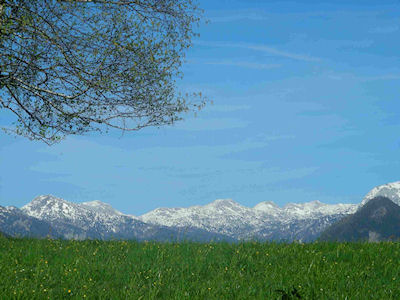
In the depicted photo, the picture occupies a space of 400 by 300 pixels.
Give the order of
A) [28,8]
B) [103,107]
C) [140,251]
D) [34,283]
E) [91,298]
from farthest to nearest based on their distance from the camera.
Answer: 1. [103,107]
2. [28,8]
3. [140,251]
4. [34,283]
5. [91,298]

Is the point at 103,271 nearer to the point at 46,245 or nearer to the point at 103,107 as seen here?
the point at 46,245

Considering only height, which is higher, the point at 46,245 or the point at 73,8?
the point at 73,8

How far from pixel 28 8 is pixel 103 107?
4315mm

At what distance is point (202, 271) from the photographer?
11.1 m

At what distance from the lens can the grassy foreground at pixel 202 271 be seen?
958 centimetres

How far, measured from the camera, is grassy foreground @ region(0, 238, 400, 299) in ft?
31.4

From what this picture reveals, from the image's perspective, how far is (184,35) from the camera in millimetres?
18844

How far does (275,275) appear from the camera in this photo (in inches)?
413

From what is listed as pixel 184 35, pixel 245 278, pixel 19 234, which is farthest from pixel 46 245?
pixel 184 35

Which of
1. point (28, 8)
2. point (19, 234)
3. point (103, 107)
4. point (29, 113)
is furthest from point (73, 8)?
point (19, 234)

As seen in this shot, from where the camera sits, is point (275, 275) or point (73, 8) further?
point (73, 8)

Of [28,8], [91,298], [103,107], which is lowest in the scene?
[91,298]

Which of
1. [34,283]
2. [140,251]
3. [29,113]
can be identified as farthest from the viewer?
[29,113]

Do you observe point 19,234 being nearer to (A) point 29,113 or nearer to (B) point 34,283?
(A) point 29,113
